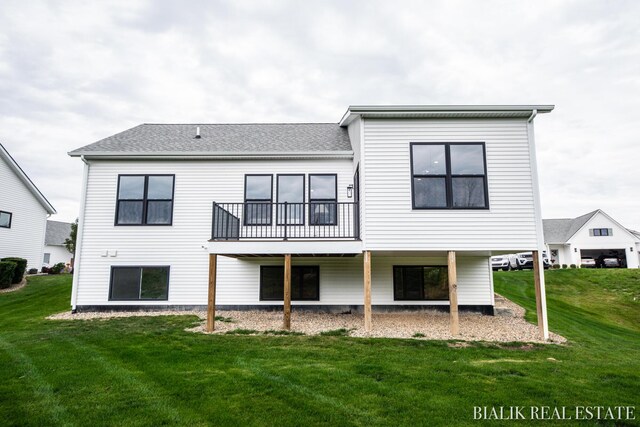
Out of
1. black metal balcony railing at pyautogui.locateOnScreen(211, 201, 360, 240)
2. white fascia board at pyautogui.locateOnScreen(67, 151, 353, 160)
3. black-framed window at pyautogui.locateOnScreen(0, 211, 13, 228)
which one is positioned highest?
white fascia board at pyautogui.locateOnScreen(67, 151, 353, 160)

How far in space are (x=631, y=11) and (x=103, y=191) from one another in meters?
18.8

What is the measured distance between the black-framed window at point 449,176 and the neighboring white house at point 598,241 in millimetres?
32103

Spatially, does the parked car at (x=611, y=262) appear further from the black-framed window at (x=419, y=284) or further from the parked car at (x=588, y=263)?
the black-framed window at (x=419, y=284)

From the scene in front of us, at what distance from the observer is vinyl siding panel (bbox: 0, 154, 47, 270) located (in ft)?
61.4

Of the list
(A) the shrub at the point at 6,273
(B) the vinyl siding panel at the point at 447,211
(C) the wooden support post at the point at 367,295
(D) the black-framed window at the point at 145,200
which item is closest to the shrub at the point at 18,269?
(A) the shrub at the point at 6,273

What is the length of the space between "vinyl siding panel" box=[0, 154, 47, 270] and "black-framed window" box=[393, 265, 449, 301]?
20673 millimetres

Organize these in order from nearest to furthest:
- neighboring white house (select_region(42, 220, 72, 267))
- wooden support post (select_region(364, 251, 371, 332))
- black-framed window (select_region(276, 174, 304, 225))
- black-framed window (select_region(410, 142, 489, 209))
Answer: wooden support post (select_region(364, 251, 371, 332)), black-framed window (select_region(410, 142, 489, 209)), black-framed window (select_region(276, 174, 304, 225)), neighboring white house (select_region(42, 220, 72, 267))


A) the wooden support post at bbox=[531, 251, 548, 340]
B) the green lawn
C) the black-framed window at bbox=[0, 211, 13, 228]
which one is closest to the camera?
the green lawn

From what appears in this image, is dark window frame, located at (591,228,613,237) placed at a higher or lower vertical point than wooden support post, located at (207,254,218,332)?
higher

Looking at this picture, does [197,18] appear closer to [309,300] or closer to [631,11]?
[309,300]

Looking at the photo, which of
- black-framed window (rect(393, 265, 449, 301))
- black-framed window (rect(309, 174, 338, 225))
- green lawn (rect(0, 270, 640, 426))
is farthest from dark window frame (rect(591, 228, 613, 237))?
black-framed window (rect(309, 174, 338, 225))

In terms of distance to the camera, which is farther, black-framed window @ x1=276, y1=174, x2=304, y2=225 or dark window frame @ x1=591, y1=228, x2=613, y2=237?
dark window frame @ x1=591, y1=228, x2=613, y2=237

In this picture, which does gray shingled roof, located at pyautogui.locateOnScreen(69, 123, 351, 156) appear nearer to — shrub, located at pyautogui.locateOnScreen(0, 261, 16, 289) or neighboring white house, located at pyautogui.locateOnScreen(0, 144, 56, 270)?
shrub, located at pyautogui.locateOnScreen(0, 261, 16, 289)

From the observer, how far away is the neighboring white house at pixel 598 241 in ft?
108
